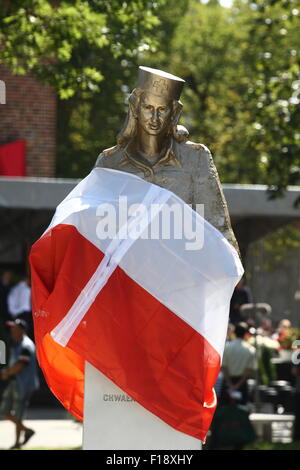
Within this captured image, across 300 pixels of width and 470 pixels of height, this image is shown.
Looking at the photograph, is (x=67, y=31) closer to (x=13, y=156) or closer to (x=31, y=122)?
(x=13, y=156)

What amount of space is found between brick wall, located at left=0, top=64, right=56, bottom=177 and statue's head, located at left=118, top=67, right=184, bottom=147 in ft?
66.8

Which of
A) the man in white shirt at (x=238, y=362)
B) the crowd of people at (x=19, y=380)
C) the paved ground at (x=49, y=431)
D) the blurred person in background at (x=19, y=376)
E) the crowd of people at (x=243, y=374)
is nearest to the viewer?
the crowd of people at (x=243, y=374)

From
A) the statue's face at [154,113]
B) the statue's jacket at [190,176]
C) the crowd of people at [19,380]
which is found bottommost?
the crowd of people at [19,380]

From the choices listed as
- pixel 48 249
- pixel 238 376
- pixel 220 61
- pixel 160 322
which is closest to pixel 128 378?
pixel 160 322

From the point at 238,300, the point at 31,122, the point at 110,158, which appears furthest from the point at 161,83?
the point at 31,122

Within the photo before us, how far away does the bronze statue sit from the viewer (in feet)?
24.7

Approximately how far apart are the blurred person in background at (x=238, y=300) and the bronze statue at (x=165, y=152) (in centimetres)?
1369

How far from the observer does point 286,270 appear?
4775 cm

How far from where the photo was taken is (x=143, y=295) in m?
7.27

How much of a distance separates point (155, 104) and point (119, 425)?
184cm

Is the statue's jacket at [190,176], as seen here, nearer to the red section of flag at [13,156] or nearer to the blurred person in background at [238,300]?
the blurred person in background at [238,300]

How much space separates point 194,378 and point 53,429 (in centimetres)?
1069

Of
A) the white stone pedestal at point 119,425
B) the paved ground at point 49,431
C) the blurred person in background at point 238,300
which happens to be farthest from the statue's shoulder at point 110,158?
the blurred person in background at point 238,300

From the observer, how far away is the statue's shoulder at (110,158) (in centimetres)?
762
